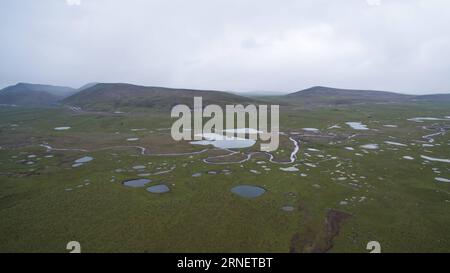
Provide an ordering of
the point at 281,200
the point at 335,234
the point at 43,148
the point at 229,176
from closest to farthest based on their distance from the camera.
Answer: the point at 335,234, the point at 281,200, the point at 229,176, the point at 43,148

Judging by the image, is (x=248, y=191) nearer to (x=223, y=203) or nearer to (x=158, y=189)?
(x=223, y=203)

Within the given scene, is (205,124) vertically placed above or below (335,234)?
above

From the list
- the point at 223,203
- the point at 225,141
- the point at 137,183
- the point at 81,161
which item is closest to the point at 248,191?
the point at 223,203

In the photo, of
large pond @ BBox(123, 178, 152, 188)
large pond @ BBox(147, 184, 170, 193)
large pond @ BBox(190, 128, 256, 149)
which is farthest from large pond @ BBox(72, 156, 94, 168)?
large pond @ BBox(190, 128, 256, 149)

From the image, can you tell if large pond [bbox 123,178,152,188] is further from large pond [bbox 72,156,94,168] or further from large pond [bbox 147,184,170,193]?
large pond [bbox 72,156,94,168]
